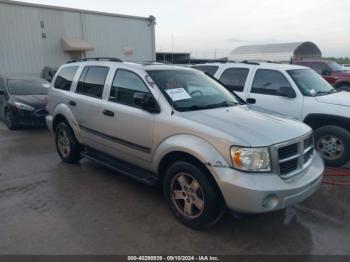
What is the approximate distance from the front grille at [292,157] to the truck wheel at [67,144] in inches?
137

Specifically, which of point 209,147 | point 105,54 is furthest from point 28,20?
point 209,147

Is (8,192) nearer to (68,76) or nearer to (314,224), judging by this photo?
(68,76)

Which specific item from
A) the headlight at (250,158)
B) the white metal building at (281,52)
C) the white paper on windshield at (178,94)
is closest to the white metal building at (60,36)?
the white metal building at (281,52)

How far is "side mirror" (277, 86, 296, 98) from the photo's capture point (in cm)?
596

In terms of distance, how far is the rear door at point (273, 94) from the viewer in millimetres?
5922

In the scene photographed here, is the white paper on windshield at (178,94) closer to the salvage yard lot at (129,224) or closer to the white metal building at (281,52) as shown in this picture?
the salvage yard lot at (129,224)

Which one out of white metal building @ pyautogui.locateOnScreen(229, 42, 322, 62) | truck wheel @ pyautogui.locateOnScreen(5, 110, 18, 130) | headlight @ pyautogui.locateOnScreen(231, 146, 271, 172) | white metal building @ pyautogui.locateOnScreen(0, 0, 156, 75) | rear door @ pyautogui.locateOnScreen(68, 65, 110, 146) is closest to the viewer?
headlight @ pyautogui.locateOnScreen(231, 146, 271, 172)

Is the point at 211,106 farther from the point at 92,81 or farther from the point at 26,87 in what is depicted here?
the point at 26,87

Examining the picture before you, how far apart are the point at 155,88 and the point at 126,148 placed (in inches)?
35.9

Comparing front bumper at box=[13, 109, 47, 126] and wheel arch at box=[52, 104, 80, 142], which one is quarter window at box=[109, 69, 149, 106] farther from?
front bumper at box=[13, 109, 47, 126]

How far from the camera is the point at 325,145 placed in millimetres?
5699

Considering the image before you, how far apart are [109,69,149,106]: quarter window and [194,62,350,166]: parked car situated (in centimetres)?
184

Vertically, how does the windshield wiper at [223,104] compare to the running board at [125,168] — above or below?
above

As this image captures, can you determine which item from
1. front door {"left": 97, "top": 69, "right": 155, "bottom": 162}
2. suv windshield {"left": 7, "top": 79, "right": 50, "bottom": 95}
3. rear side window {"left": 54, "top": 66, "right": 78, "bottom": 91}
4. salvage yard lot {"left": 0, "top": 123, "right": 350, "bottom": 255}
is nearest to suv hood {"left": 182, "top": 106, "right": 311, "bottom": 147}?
front door {"left": 97, "top": 69, "right": 155, "bottom": 162}
